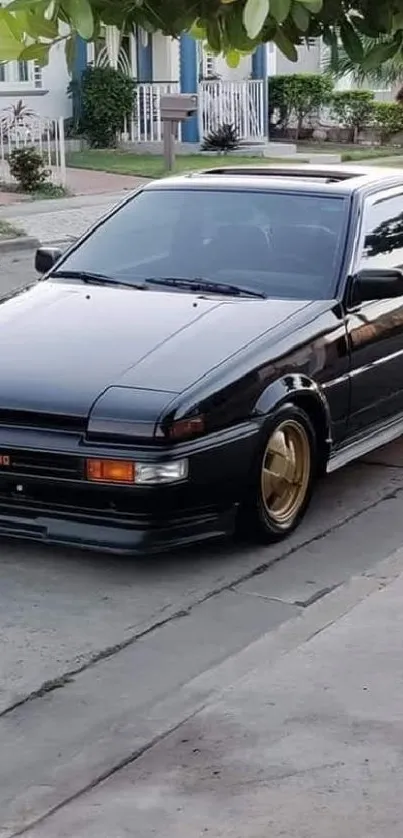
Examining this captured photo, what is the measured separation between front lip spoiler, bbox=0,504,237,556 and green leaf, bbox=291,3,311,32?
119 inches

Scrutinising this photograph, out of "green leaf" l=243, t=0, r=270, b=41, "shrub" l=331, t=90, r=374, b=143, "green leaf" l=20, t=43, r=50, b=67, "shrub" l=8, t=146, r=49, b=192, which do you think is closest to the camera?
"green leaf" l=243, t=0, r=270, b=41

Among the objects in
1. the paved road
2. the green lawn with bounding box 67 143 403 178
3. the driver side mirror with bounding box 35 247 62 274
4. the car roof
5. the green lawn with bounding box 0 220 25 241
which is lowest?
the paved road

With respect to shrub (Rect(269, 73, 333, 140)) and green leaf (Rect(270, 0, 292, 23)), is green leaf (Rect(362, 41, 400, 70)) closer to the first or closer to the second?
green leaf (Rect(270, 0, 292, 23))

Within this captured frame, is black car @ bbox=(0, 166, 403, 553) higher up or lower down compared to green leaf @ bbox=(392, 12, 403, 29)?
lower down

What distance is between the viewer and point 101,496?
208 inches

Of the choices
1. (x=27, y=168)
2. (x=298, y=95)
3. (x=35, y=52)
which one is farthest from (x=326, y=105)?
(x=35, y=52)

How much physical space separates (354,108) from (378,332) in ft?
85.0

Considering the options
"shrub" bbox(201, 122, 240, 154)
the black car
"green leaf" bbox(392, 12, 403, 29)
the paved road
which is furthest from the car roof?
"shrub" bbox(201, 122, 240, 154)

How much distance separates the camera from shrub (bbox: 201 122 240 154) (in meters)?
26.9

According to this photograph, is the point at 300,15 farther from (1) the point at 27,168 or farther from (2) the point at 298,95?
(2) the point at 298,95

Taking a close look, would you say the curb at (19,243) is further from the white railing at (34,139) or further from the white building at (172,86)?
the white building at (172,86)

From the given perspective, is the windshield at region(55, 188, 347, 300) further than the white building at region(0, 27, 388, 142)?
No

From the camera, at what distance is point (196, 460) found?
17.5 ft

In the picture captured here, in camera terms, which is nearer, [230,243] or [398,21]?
[398,21]
